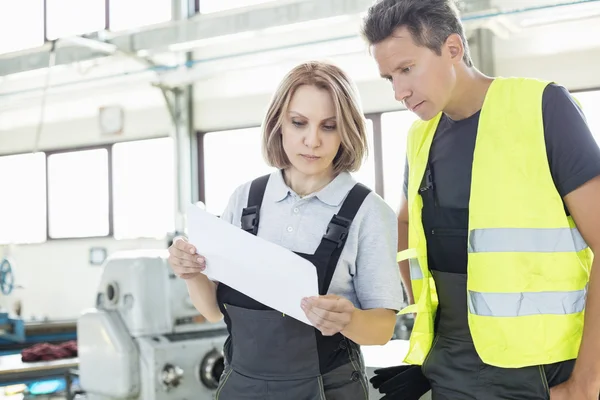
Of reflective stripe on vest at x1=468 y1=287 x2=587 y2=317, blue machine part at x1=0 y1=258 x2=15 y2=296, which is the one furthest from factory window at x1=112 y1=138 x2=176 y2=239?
reflective stripe on vest at x1=468 y1=287 x2=587 y2=317

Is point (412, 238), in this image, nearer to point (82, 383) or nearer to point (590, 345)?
point (590, 345)

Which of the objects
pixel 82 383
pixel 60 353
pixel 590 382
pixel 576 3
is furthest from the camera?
pixel 576 3

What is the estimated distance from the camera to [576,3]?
4.00m

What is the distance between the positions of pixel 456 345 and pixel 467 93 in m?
0.48

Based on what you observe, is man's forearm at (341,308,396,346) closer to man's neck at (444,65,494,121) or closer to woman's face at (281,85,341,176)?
woman's face at (281,85,341,176)

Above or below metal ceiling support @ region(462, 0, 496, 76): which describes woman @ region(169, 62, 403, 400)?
below

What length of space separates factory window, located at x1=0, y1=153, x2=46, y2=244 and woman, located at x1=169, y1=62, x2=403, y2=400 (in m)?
6.96

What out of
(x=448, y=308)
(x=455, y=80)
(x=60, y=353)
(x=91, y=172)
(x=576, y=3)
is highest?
(x=576, y=3)

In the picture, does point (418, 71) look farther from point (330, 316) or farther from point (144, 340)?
point (144, 340)

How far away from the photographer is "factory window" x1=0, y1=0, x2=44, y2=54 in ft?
23.4

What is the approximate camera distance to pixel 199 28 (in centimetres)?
502

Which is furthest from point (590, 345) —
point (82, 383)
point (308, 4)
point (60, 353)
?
point (308, 4)

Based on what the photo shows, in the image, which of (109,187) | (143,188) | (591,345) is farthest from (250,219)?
(109,187)

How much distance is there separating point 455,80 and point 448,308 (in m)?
0.43
